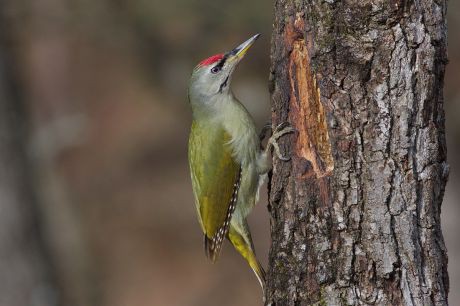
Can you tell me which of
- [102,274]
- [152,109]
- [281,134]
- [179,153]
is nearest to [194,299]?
[102,274]

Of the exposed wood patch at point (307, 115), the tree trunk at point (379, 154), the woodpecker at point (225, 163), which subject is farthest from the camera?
the woodpecker at point (225, 163)

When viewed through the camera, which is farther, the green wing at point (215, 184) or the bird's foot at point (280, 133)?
the green wing at point (215, 184)

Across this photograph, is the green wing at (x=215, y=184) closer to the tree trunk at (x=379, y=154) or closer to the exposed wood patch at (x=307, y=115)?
the exposed wood patch at (x=307, y=115)

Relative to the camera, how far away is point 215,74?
227 inches

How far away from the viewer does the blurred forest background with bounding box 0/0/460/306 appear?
7172 millimetres

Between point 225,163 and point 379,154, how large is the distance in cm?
203

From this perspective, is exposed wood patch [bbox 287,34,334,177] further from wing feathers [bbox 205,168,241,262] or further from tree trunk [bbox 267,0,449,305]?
wing feathers [bbox 205,168,241,262]

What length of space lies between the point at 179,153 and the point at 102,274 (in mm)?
2414

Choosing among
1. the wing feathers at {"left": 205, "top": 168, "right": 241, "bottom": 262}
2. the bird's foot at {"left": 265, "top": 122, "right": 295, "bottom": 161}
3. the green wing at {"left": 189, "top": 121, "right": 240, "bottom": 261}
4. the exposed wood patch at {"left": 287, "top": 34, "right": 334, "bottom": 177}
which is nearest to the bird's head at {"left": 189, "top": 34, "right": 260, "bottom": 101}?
the green wing at {"left": 189, "top": 121, "right": 240, "bottom": 261}

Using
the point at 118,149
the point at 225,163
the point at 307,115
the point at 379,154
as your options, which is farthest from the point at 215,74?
the point at 118,149

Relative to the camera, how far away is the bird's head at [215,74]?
5676 millimetres

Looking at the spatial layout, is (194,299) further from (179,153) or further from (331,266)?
(331,266)

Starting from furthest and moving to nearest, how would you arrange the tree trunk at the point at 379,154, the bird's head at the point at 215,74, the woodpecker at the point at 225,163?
the bird's head at the point at 215,74
the woodpecker at the point at 225,163
the tree trunk at the point at 379,154

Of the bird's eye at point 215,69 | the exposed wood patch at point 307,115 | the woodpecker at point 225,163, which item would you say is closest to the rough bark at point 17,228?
the woodpecker at point 225,163
